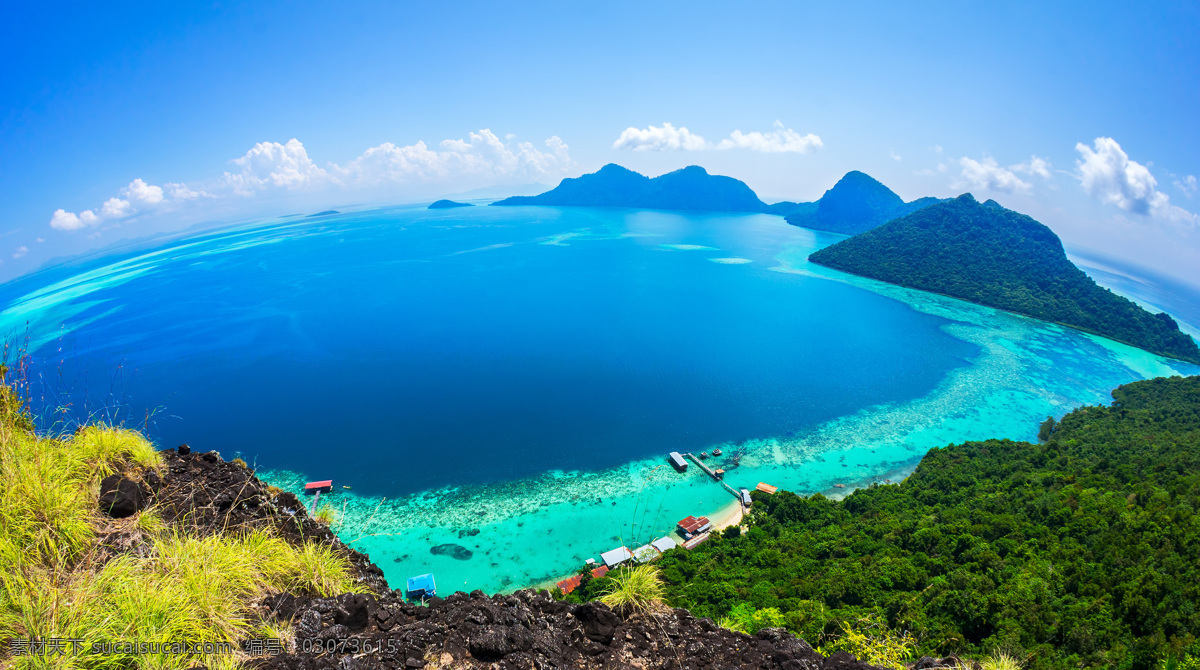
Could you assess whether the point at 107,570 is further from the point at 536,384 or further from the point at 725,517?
the point at 536,384

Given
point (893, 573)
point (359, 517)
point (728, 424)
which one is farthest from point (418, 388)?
point (893, 573)

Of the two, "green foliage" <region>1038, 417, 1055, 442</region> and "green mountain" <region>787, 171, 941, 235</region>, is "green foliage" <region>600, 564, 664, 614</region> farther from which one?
"green mountain" <region>787, 171, 941, 235</region>

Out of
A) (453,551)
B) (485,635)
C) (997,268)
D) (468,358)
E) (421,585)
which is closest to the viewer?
(485,635)

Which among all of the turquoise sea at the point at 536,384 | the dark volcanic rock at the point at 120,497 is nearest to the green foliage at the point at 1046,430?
the turquoise sea at the point at 536,384

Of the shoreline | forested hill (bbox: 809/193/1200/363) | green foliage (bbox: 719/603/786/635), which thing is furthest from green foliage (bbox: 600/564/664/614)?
forested hill (bbox: 809/193/1200/363)

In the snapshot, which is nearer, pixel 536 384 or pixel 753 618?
pixel 753 618

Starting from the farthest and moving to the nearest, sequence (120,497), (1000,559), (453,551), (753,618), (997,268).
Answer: (997,268), (453,551), (1000,559), (753,618), (120,497)

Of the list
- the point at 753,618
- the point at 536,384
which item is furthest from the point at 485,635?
the point at 536,384
